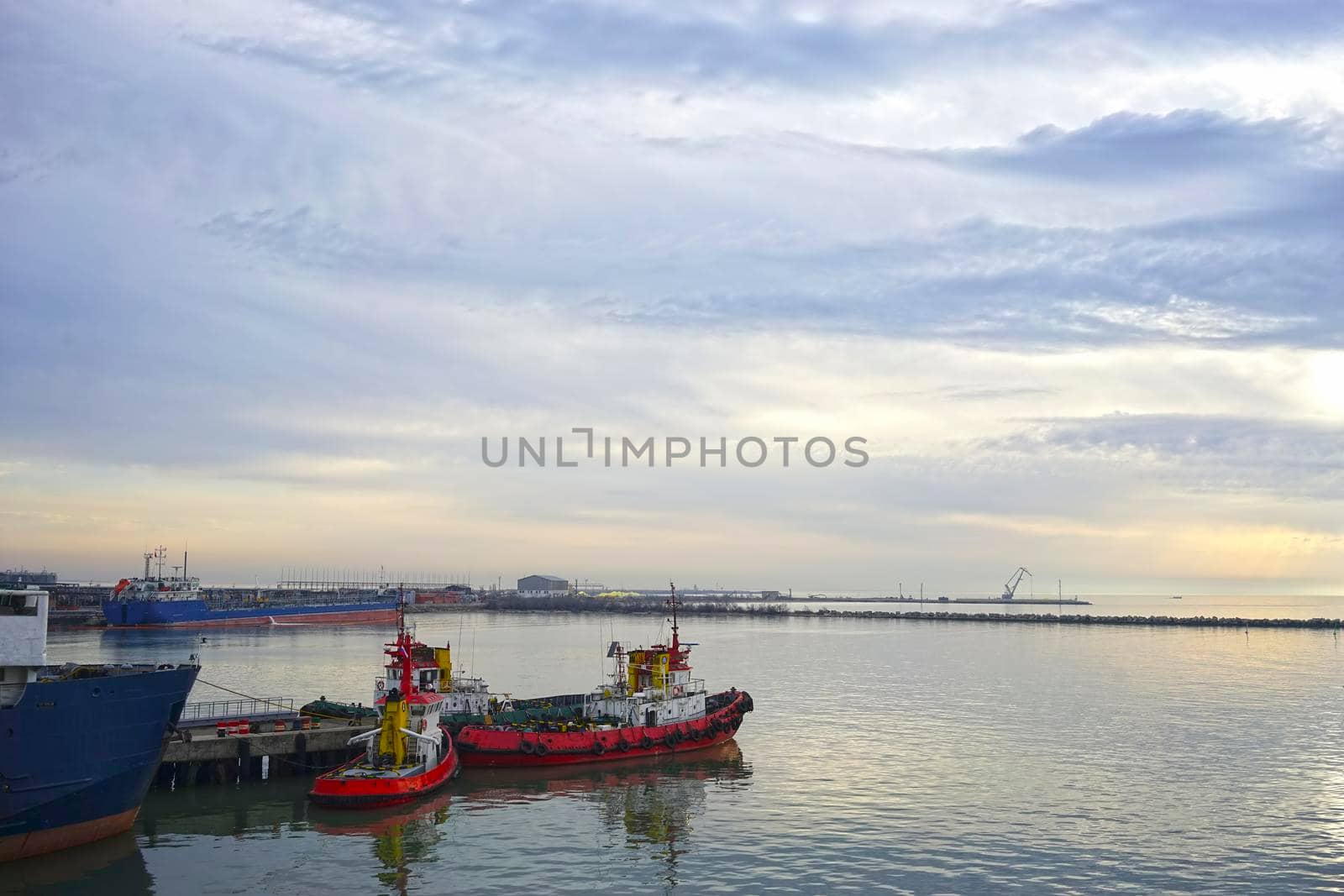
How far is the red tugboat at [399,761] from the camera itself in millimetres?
35656

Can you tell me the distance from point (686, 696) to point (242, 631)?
114 metres

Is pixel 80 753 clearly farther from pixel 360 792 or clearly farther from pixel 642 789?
pixel 642 789

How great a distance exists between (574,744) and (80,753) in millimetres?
21134

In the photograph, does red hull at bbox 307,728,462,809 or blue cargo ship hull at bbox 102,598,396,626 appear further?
blue cargo ship hull at bbox 102,598,396,626

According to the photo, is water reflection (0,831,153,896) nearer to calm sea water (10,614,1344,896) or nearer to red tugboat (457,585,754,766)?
calm sea water (10,614,1344,896)

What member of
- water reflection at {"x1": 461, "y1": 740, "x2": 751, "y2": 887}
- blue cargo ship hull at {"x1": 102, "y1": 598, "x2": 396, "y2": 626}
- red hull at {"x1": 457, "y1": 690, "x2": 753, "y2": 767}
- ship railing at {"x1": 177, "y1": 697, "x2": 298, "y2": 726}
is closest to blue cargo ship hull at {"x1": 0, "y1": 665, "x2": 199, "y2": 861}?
water reflection at {"x1": 461, "y1": 740, "x2": 751, "y2": 887}

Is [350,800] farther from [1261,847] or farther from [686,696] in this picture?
[1261,847]

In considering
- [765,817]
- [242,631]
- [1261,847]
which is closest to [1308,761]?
[1261,847]

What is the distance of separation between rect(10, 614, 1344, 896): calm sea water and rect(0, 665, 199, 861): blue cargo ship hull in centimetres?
100

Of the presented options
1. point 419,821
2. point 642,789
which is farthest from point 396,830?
point 642,789

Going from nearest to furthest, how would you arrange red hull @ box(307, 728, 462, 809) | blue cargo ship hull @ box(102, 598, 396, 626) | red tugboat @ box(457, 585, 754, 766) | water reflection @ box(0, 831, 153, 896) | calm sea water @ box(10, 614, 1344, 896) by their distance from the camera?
water reflection @ box(0, 831, 153, 896) → calm sea water @ box(10, 614, 1344, 896) → red hull @ box(307, 728, 462, 809) → red tugboat @ box(457, 585, 754, 766) → blue cargo ship hull @ box(102, 598, 396, 626)

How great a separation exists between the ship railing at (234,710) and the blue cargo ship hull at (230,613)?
8494cm

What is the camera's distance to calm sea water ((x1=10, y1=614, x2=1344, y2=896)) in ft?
94.9

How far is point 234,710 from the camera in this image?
57.5m
